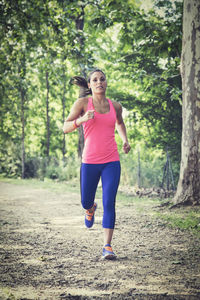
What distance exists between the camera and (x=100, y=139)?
4.23 m

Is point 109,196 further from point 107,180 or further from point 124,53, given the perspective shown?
point 124,53

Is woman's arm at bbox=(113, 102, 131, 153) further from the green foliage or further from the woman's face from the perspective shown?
the green foliage

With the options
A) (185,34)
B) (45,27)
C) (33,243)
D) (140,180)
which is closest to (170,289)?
(33,243)

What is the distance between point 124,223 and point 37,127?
30.2 meters

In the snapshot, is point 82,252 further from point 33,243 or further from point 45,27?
point 45,27

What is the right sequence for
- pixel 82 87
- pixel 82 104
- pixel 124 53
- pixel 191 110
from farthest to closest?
1. pixel 124 53
2. pixel 191 110
3. pixel 82 87
4. pixel 82 104

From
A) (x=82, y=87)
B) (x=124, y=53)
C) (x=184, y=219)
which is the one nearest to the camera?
(x=82, y=87)

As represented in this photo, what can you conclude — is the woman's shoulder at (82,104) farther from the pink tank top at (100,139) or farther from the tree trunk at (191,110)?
the tree trunk at (191,110)

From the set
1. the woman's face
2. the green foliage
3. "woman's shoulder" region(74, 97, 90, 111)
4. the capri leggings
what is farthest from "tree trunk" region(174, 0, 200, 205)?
"woman's shoulder" region(74, 97, 90, 111)

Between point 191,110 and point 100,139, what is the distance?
4060 mm

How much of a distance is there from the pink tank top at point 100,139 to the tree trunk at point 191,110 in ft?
12.0

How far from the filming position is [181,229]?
5969mm

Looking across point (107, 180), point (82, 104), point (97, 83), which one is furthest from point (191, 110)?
point (107, 180)

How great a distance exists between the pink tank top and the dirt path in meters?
1.28
